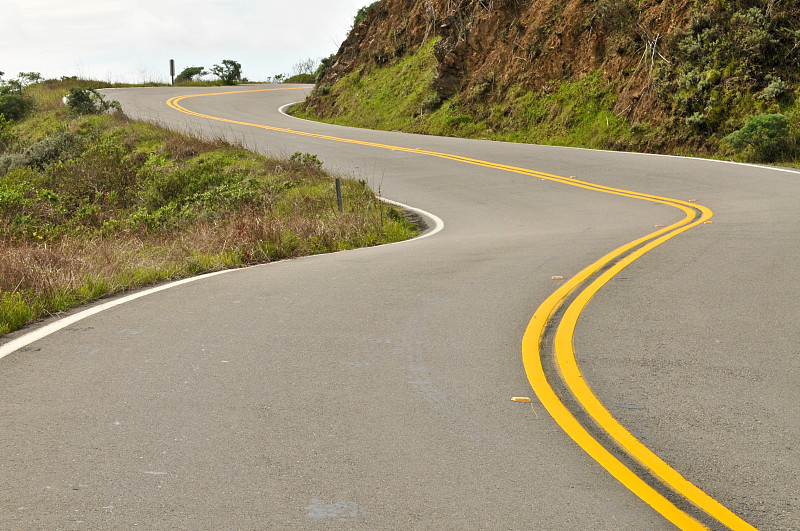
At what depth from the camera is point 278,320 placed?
655 cm

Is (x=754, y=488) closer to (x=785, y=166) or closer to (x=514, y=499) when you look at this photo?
(x=514, y=499)

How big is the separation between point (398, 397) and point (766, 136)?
57.8ft

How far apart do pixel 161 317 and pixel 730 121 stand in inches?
742

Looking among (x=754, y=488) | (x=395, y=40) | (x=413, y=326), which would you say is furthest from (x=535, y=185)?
(x=395, y=40)

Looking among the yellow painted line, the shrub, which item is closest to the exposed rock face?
the shrub

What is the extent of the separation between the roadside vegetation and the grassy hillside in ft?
34.0

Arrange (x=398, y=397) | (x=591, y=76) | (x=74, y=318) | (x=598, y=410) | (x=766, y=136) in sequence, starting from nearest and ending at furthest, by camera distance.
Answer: (x=598, y=410), (x=398, y=397), (x=74, y=318), (x=766, y=136), (x=591, y=76)

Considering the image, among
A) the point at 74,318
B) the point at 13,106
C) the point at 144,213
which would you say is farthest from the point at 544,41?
A: the point at 74,318

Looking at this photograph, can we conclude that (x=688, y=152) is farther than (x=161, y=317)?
Yes

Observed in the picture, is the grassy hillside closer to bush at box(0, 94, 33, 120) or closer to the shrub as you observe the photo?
the shrub

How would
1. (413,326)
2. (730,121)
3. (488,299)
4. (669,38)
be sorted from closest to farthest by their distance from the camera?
(413,326) < (488,299) < (730,121) < (669,38)

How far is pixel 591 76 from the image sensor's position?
90.0ft

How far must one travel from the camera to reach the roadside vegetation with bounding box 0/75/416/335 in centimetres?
782

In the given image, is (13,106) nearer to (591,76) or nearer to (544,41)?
(544,41)
